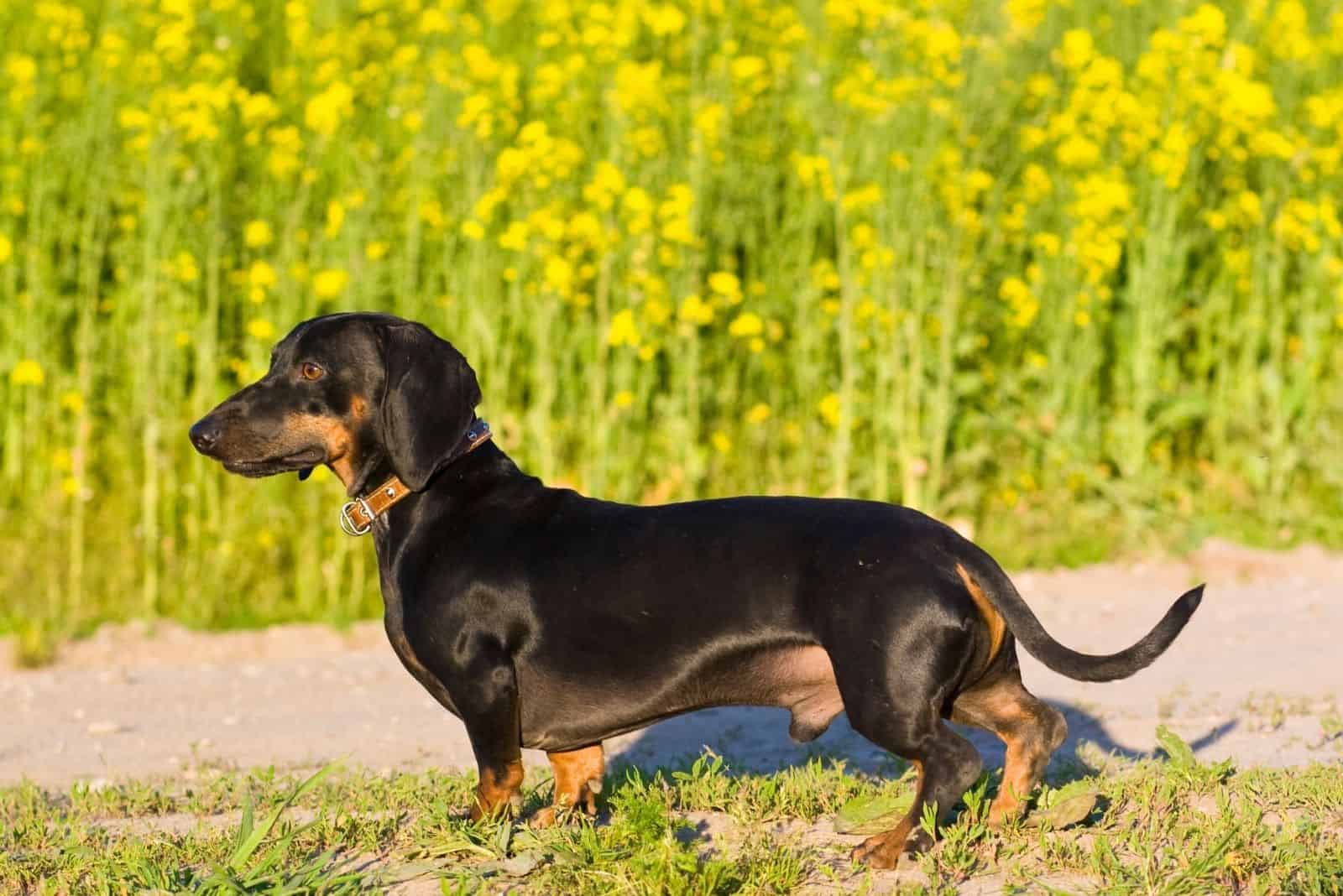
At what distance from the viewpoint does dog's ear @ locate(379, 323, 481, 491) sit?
404 centimetres

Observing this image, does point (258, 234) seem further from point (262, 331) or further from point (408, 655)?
point (408, 655)

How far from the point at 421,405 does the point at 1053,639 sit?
1573mm

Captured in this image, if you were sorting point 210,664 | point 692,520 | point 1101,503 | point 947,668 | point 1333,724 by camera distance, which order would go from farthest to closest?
point 1101,503 < point 210,664 < point 1333,724 < point 692,520 < point 947,668

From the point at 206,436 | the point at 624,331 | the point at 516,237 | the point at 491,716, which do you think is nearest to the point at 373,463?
the point at 206,436

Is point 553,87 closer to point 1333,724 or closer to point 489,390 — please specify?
point 489,390

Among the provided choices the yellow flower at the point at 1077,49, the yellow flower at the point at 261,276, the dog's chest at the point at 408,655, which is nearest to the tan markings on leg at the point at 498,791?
the dog's chest at the point at 408,655

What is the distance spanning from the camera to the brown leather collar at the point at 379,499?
163 inches

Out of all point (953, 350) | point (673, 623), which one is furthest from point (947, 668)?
point (953, 350)

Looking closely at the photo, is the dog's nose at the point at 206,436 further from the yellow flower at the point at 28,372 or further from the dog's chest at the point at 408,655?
the yellow flower at the point at 28,372

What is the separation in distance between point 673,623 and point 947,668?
0.63 m

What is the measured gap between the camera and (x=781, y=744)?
210 inches

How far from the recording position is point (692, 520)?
396cm

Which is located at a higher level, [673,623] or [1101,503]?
[673,623]

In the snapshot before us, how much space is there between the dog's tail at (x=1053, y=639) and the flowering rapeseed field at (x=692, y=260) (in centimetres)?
401
